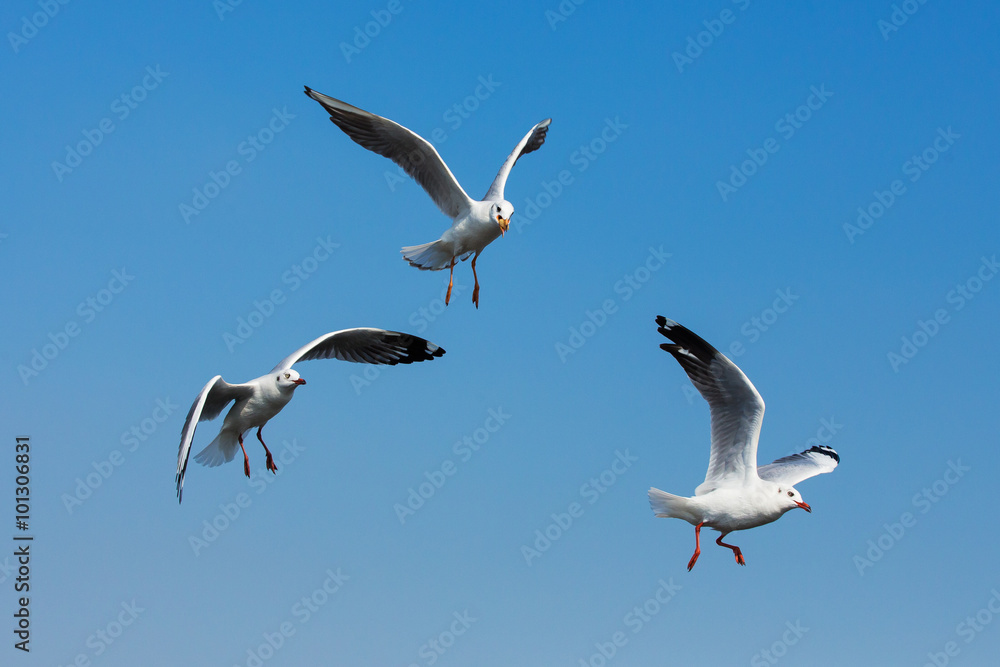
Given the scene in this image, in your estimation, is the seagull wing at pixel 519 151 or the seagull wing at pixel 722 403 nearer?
the seagull wing at pixel 722 403

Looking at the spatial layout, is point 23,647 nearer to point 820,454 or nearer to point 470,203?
point 470,203

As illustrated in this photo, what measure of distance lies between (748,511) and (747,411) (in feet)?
2.86

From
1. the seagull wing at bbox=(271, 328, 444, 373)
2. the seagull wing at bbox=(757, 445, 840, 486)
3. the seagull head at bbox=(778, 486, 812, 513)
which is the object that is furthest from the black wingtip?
the seagull wing at bbox=(271, 328, 444, 373)

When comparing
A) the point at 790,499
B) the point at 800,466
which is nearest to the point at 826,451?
the point at 800,466

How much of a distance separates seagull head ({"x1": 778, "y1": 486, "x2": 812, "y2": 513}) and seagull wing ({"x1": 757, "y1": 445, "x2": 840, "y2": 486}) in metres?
1.20

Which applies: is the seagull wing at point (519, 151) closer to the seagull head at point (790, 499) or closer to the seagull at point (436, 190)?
the seagull at point (436, 190)

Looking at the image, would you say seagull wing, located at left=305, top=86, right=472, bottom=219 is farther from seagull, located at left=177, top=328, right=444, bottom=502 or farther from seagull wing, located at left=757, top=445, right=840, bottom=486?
seagull wing, located at left=757, top=445, right=840, bottom=486

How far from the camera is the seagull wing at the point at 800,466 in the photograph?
38.4 ft

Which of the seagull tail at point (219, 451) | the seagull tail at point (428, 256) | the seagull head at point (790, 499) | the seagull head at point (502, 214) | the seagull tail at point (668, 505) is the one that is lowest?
the seagull tail at point (219, 451)

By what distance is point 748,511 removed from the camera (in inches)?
397

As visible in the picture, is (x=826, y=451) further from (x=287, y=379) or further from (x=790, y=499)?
(x=287, y=379)

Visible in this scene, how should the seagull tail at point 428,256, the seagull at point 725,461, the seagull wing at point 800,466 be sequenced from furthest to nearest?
the seagull tail at point 428,256, the seagull wing at point 800,466, the seagull at point 725,461

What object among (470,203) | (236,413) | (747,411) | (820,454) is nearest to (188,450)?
(236,413)

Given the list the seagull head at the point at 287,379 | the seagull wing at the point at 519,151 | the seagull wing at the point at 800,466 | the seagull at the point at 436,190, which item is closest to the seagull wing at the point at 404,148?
the seagull at the point at 436,190
